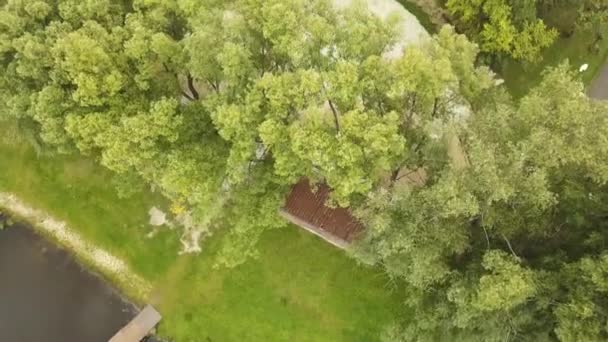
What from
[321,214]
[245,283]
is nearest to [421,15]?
[321,214]

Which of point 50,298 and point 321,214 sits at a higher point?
point 321,214

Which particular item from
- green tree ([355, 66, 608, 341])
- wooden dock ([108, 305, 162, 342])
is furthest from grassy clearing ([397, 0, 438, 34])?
wooden dock ([108, 305, 162, 342])

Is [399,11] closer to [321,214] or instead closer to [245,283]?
[321,214]

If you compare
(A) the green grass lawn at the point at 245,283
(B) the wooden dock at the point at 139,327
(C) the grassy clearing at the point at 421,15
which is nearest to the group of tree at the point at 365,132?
(A) the green grass lawn at the point at 245,283

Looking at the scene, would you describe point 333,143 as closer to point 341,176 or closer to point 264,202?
point 341,176

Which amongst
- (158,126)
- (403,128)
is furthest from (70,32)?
(403,128)

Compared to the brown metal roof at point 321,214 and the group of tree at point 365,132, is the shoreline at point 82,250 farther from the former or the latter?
the brown metal roof at point 321,214
